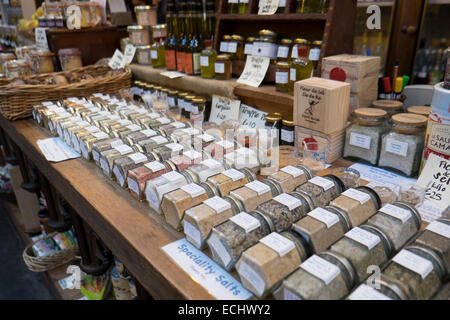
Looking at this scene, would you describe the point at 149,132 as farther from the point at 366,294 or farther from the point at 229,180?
the point at 366,294

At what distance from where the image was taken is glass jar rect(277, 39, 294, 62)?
1549mm

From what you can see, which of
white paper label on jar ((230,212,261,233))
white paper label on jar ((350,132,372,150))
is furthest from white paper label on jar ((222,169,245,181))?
white paper label on jar ((350,132,372,150))

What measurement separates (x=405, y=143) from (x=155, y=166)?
2.59 feet

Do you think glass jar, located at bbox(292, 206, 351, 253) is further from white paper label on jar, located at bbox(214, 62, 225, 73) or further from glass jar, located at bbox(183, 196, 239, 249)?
white paper label on jar, located at bbox(214, 62, 225, 73)

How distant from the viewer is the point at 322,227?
759 mm

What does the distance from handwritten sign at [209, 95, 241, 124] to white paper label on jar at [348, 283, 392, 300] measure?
3.82ft

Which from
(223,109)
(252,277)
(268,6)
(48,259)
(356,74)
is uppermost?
(268,6)

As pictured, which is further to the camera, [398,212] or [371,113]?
[371,113]

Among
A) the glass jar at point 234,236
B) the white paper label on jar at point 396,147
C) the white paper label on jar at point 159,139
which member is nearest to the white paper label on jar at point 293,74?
the white paper label on jar at point 396,147

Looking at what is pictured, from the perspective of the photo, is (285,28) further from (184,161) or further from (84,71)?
(84,71)

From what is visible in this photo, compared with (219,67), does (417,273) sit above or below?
below

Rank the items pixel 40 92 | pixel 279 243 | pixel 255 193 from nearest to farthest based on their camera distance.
→ pixel 279 243, pixel 255 193, pixel 40 92

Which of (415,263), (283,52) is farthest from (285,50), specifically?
(415,263)

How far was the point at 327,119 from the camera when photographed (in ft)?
3.92
